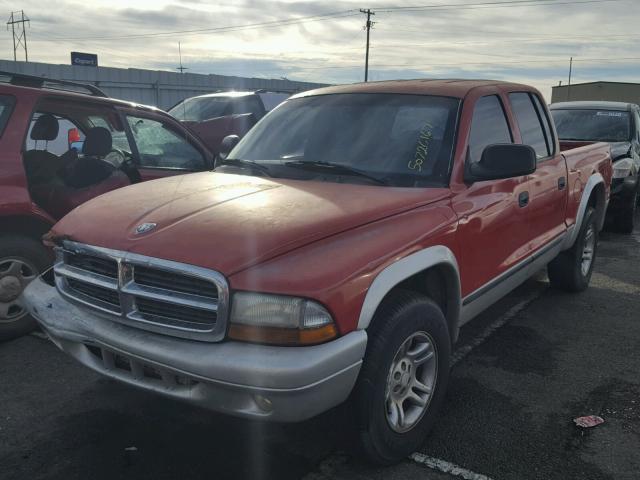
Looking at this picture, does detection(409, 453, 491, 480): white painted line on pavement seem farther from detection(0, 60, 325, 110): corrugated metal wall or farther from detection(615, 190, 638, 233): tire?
detection(0, 60, 325, 110): corrugated metal wall

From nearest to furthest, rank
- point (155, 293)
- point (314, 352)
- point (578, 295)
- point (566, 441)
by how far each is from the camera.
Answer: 1. point (314, 352)
2. point (155, 293)
3. point (566, 441)
4. point (578, 295)

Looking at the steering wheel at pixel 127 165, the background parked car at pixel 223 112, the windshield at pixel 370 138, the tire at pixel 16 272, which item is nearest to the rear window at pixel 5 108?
the tire at pixel 16 272

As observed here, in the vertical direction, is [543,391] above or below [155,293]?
below

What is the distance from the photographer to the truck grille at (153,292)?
2359mm

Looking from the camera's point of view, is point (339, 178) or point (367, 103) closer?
point (339, 178)

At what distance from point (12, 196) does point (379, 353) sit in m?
2.97

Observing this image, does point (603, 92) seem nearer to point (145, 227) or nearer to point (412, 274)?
point (412, 274)

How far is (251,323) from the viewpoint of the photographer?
231 cm

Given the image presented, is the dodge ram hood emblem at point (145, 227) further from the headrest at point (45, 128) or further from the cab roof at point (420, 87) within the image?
the headrest at point (45, 128)

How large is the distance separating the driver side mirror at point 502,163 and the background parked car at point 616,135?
5.15 m

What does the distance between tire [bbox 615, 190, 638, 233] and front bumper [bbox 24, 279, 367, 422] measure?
728 centimetres

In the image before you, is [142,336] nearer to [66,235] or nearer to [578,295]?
[66,235]

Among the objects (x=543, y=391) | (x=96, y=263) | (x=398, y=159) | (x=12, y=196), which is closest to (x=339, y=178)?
(x=398, y=159)

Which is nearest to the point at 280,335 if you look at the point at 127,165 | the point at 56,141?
the point at 127,165
